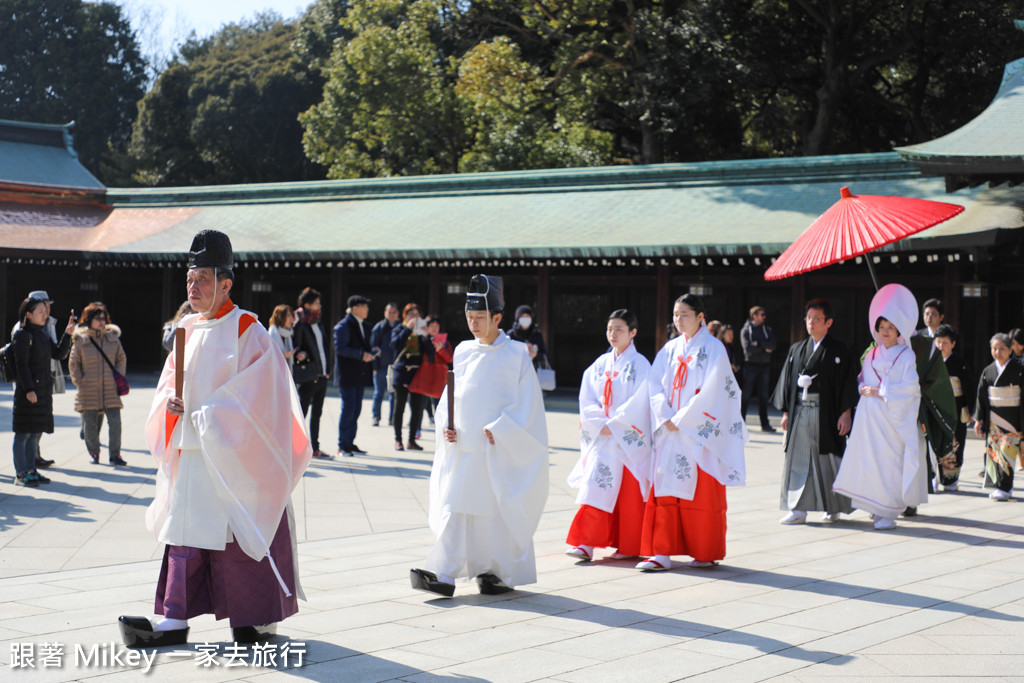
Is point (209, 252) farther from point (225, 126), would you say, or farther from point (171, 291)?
point (225, 126)

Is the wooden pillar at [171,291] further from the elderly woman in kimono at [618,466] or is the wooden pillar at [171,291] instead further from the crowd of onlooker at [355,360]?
the elderly woman in kimono at [618,466]

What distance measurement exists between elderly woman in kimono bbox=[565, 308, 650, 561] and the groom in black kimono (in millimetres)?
1807

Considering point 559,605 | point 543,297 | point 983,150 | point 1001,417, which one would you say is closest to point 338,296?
point 543,297

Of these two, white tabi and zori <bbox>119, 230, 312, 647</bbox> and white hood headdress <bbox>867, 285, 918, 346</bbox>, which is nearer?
white tabi and zori <bbox>119, 230, 312, 647</bbox>

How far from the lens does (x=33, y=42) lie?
42406mm

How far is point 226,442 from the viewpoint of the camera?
445cm

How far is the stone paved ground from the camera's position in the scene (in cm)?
429

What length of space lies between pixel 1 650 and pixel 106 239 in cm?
1947

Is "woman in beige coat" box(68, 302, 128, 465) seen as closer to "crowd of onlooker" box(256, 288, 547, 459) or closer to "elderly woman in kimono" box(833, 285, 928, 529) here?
"crowd of onlooker" box(256, 288, 547, 459)

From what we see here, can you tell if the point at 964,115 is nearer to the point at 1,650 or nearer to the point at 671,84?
the point at 671,84

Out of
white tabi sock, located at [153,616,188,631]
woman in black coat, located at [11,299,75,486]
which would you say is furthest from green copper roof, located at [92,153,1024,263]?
white tabi sock, located at [153,616,188,631]

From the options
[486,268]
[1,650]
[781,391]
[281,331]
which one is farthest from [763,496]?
[486,268]

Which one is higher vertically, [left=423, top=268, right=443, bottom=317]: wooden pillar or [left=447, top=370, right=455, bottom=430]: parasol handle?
[left=423, top=268, right=443, bottom=317]: wooden pillar

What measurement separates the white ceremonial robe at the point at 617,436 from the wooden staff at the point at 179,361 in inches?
110
